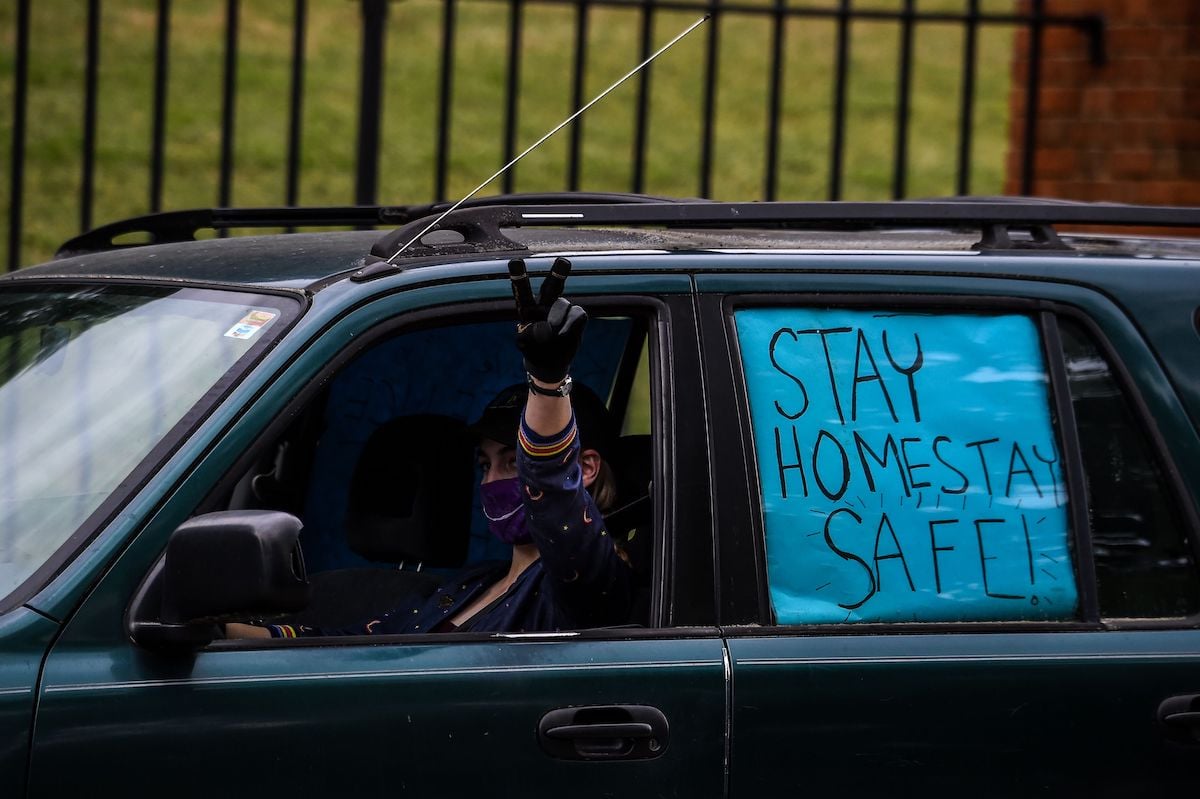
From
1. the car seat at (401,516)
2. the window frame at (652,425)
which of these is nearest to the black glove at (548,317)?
the window frame at (652,425)

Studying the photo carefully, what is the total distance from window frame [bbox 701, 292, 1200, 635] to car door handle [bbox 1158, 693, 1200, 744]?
5.8 inches

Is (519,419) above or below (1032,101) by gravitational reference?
below

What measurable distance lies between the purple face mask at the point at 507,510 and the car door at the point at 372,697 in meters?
0.58

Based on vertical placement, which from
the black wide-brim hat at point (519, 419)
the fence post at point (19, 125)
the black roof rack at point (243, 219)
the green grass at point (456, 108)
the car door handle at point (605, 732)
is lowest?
the car door handle at point (605, 732)

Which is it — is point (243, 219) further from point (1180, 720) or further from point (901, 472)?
point (1180, 720)

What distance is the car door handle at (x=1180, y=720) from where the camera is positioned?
2613mm

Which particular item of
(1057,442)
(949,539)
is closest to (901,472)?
(949,539)

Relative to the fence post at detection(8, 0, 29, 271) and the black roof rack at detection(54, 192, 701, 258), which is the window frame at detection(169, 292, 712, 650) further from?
the fence post at detection(8, 0, 29, 271)

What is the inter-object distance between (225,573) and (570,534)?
707 mm

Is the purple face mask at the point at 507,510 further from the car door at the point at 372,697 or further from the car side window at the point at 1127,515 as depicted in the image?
the car side window at the point at 1127,515

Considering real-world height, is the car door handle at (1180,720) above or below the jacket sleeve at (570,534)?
below

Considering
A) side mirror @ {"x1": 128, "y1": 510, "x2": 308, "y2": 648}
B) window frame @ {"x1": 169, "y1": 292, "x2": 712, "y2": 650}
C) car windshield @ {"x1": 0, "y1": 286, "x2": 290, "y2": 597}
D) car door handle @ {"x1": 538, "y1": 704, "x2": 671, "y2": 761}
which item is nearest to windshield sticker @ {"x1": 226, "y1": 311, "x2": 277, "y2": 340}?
car windshield @ {"x1": 0, "y1": 286, "x2": 290, "y2": 597}

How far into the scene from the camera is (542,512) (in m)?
2.70

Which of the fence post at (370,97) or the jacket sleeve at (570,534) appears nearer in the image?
the jacket sleeve at (570,534)
